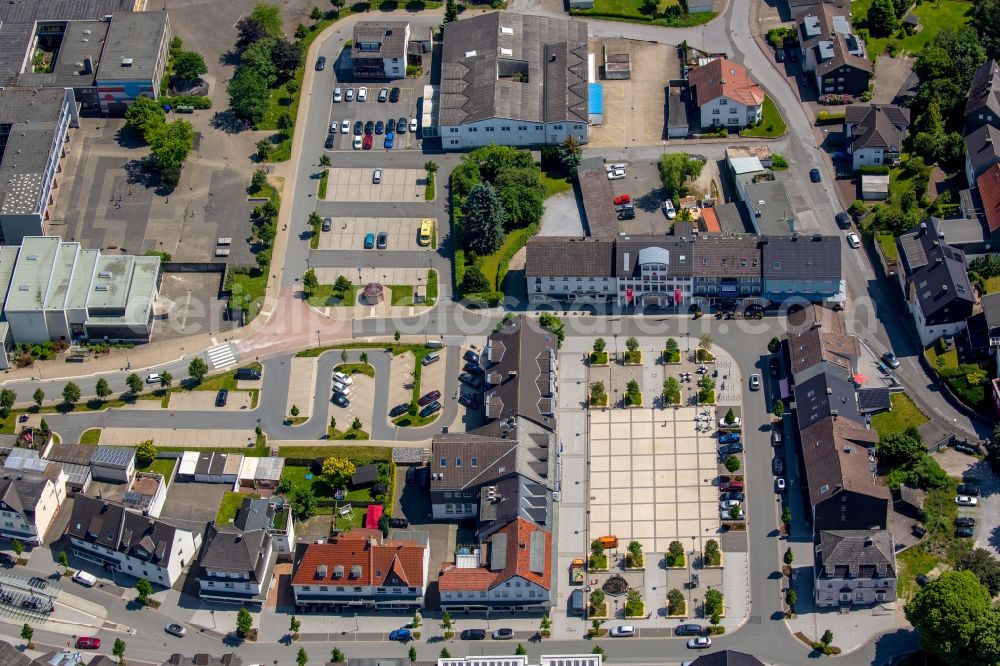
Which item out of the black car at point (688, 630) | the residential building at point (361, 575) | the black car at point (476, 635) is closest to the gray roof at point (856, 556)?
the black car at point (688, 630)

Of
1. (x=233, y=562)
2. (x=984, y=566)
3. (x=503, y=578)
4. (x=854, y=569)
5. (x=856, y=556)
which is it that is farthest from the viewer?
(x=233, y=562)

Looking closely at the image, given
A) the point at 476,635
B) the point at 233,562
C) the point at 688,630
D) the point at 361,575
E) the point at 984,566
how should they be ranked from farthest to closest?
the point at 233,562, the point at 361,575, the point at 476,635, the point at 984,566, the point at 688,630

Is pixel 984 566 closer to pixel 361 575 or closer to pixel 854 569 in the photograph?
pixel 854 569

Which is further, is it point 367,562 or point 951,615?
point 367,562

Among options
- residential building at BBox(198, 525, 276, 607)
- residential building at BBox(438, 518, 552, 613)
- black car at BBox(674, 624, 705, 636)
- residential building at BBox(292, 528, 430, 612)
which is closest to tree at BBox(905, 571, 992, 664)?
black car at BBox(674, 624, 705, 636)

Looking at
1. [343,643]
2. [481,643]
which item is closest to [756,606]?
[481,643]

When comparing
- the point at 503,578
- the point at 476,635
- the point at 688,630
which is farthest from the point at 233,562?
the point at 688,630

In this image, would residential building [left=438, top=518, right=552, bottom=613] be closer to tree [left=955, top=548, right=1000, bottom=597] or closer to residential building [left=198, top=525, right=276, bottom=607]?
residential building [left=198, top=525, right=276, bottom=607]
